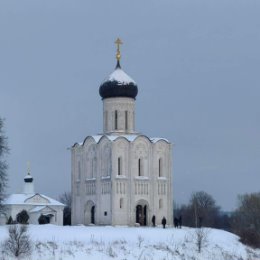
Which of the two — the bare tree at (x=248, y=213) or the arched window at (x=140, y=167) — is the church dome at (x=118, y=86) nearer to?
the arched window at (x=140, y=167)

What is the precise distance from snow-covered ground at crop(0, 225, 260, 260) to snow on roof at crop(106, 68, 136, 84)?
989 centimetres

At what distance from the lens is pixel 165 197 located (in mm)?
52656

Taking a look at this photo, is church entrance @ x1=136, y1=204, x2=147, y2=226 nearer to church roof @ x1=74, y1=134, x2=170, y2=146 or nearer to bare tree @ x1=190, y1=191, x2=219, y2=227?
church roof @ x1=74, y1=134, x2=170, y2=146

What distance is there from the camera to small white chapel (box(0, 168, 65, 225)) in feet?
203

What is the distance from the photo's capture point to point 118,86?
5231 centimetres

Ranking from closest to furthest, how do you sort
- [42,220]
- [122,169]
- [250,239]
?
1. [250,239]
2. [122,169]
3. [42,220]

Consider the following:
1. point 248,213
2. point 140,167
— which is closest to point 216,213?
point 248,213

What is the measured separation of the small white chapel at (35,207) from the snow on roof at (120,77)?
12.4m

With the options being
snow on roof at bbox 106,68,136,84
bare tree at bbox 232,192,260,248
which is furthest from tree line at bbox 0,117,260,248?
snow on roof at bbox 106,68,136,84

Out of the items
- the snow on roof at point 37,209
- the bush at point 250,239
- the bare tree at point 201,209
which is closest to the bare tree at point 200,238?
the bush at point 250,239

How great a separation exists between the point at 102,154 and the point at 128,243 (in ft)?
34.1

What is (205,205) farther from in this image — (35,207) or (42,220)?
(42,220)

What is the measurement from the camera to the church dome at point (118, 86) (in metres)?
52.3

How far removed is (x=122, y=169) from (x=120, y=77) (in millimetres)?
5322
